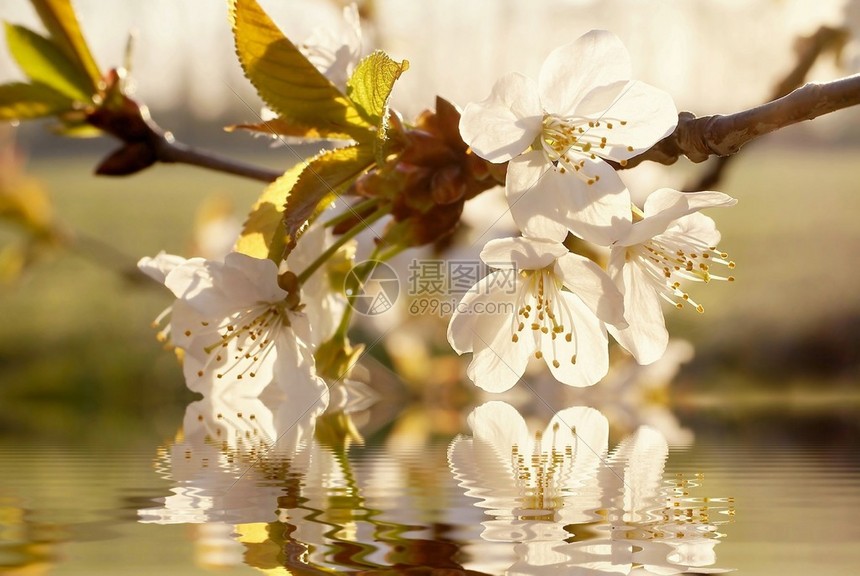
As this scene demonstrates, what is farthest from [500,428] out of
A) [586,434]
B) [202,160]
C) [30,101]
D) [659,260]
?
[30,101]

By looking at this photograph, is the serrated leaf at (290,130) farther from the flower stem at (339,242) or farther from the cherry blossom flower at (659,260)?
the cherry blossom flower at (659,260)

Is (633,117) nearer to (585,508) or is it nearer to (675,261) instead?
(675,261)

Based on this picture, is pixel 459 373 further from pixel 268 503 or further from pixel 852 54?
pixel 268 503

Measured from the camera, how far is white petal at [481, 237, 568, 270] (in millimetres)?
447

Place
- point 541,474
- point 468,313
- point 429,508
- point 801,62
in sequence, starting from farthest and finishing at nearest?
point 801,62, point 468,313, point 541,474, point 429,508

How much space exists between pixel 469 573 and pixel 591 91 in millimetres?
322

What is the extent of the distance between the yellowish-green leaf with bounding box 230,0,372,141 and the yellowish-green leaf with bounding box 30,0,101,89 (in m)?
0.20

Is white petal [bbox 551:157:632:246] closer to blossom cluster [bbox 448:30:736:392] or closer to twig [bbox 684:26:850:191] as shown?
blossom cluster [bbox 448:30:736:392]

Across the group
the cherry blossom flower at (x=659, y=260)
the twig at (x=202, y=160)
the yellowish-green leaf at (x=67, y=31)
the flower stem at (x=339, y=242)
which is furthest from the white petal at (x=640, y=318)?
the yellowish-green leaf at (x=67, y=31)

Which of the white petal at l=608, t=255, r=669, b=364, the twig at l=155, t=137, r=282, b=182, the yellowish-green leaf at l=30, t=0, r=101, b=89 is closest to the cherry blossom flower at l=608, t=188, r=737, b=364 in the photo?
the white petal at l=608, t=255, r=669, b=364

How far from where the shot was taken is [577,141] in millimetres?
457

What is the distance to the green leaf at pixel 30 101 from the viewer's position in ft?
1.89

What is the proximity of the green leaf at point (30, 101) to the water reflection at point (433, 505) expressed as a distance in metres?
0.25

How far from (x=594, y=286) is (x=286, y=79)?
0.19m
